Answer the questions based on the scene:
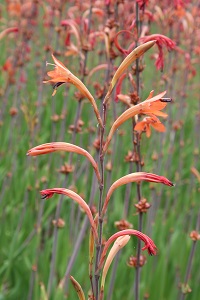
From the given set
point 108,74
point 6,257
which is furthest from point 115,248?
point 6,257

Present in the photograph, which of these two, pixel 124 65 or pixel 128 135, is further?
pixel 128 135

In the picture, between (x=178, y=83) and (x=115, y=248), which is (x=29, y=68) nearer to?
(x=178, y=83)

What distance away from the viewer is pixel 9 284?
2969mm

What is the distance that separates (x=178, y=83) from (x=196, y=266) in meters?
3.18

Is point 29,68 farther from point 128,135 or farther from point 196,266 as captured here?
point 196,266

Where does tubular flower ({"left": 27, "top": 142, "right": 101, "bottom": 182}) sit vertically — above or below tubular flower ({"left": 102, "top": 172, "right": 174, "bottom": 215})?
above

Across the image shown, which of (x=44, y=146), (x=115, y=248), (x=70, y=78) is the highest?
(x=70, y=78)

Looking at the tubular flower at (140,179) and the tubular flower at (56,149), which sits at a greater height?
the tubular flower at (56,149)

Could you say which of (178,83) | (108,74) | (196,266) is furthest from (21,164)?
(178,83)

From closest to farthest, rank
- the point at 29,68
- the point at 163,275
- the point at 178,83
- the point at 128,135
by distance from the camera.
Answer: the point at 163,275 < the point at 128,135 < the point at 178,83 < the point at 29,68

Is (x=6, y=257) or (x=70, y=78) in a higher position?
(x=70, y=78)

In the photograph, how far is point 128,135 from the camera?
4.63 meters

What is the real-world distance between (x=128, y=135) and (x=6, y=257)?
186cm

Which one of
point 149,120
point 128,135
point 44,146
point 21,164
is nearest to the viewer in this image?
point 44,146
